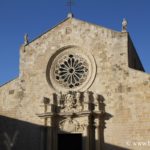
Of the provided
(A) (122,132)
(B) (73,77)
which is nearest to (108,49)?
(B) (73,77)

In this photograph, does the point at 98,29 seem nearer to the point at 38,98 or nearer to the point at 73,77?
the point at 73,77

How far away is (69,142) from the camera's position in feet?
66.5

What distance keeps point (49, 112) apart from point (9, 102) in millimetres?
2568

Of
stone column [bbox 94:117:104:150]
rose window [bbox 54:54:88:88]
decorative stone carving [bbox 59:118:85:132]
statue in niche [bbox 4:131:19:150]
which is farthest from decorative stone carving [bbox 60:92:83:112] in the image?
statue in niche [bbox 4:131:19:150]

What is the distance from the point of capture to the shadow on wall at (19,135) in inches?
788

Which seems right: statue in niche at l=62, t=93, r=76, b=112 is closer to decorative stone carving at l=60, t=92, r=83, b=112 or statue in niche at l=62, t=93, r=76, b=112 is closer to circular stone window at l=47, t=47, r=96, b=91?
decorative stone carving at l=60, t=92, r=83, b=112

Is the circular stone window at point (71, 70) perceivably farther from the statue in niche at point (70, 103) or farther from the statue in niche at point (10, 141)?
the statue in niche at point (10, 141)

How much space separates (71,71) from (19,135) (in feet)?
13.3

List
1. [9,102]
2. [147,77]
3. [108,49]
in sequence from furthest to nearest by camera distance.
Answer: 1. [9,102]
2. [108,49]
3. [147,77]

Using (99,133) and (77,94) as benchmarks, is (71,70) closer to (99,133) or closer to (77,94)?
(77,94)

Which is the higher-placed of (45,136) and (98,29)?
(98,29)

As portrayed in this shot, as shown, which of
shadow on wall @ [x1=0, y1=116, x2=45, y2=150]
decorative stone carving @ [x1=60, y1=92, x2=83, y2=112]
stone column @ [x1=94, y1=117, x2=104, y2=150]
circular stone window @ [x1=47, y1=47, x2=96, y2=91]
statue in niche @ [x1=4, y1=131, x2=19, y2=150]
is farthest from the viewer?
statue in niche @ [x1=4, y1=131, x2=19, y2=150]

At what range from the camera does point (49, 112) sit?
1956cm

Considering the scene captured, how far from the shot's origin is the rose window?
65.7 feet
